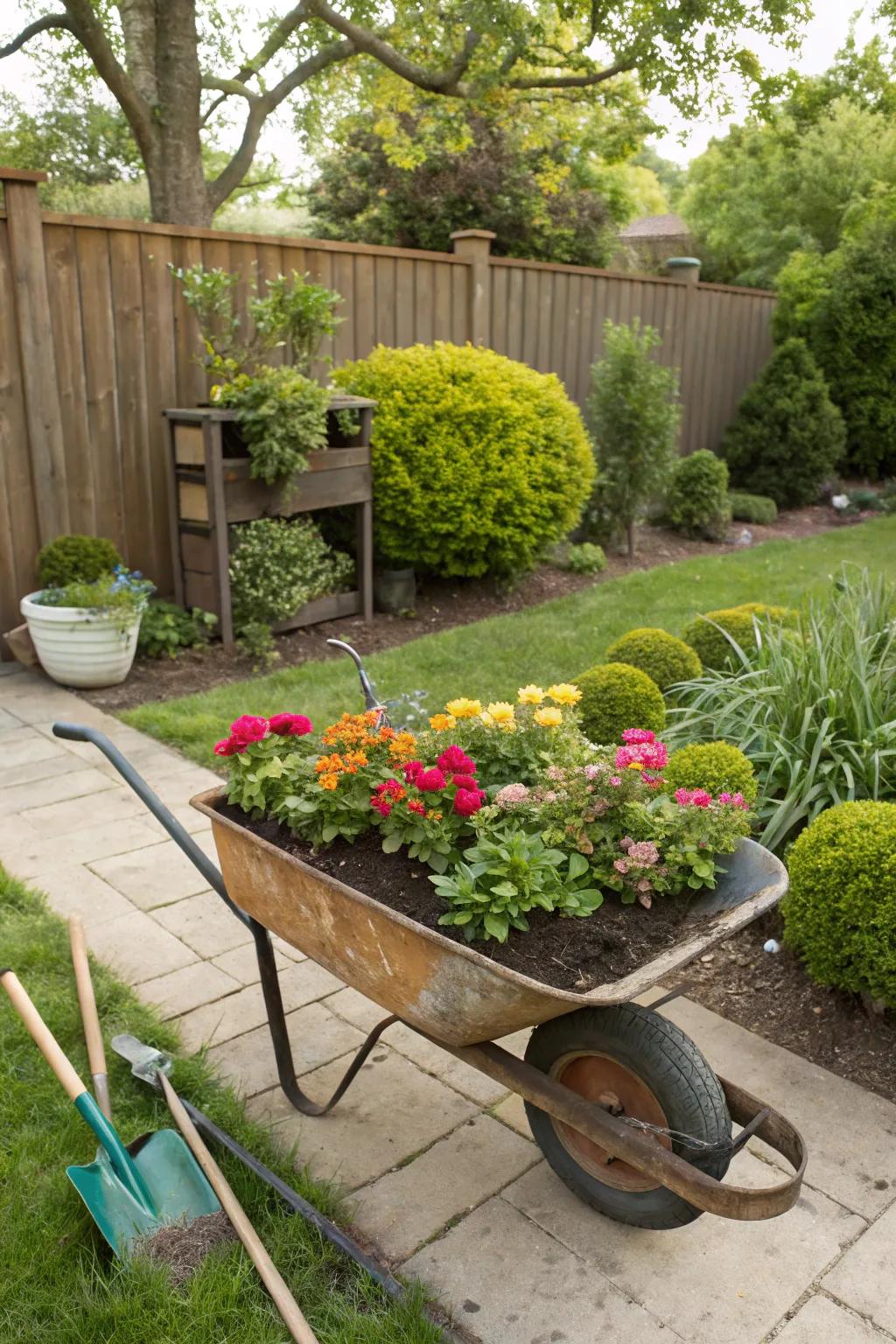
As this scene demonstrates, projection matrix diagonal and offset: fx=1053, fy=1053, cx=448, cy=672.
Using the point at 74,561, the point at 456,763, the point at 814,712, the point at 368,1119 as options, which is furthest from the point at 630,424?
the point at 368,1119

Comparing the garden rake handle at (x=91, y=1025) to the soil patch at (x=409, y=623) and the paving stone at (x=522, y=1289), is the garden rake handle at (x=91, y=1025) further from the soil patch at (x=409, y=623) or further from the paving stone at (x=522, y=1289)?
the soil patch at (x=409, y=623)

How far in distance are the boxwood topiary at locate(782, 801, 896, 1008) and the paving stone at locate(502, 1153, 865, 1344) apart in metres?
0.57

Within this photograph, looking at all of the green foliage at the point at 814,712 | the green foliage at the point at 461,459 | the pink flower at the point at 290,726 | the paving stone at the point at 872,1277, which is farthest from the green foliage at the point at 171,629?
Answer: the paving stone at the point at 872,1277

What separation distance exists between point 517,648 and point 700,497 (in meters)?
→ 3.76

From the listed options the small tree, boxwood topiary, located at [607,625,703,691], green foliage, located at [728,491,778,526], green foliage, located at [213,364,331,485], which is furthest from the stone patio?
green foliage, located at [728,491,778,526]

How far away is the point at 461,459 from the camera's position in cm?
602

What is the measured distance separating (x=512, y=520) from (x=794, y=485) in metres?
4.91

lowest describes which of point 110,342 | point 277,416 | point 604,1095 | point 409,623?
point 409,623

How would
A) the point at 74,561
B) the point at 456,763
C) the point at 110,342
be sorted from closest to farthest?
the point at 456,763 → the point at 74,561 → the point at 110,342

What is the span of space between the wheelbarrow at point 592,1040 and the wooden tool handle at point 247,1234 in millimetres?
339

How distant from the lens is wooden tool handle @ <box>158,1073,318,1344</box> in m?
1.67

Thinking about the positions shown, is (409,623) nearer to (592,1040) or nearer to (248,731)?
(248,731)

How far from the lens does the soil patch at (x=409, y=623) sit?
5059mm

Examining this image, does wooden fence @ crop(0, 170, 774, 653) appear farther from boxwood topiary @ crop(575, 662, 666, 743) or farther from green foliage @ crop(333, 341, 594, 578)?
boxwood topiary @ crop(575, 662, 666, 743)
